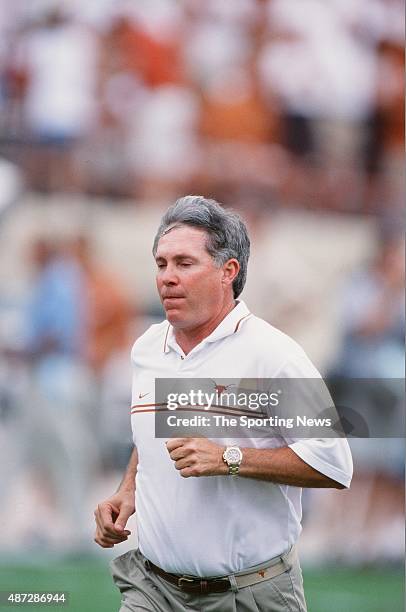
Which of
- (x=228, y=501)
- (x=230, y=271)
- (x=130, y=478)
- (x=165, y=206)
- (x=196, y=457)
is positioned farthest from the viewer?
(x=165, y=206)

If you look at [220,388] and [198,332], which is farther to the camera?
[198,332]

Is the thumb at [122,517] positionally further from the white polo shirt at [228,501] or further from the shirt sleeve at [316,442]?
the shirt sleeve at [316,442]

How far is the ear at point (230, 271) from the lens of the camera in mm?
2639

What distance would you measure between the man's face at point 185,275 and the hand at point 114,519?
0.46 metres

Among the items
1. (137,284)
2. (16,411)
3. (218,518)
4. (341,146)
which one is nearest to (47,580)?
(16,411)

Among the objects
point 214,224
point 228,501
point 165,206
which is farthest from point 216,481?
point 165,206

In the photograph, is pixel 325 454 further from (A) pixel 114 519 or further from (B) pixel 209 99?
(B) pixel 209 99

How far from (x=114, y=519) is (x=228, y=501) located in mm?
319

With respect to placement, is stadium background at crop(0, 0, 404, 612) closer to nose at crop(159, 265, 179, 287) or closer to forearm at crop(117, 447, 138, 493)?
forearm at crop(117, 447, 138, 493)

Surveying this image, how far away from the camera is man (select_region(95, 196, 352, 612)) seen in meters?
2.50

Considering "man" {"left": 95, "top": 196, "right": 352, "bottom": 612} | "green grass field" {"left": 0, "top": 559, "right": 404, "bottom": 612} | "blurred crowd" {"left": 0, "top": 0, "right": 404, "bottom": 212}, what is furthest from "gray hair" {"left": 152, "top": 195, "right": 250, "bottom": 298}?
"blurred crowd" {"left": 0, "top": 0, "right": 404, "bottom": 212}

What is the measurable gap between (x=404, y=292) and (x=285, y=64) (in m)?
1.74

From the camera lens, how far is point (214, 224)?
2.61 meters

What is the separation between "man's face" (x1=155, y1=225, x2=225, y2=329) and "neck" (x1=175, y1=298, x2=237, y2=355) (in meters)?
0.06
